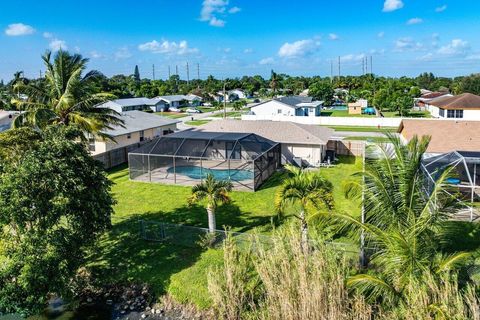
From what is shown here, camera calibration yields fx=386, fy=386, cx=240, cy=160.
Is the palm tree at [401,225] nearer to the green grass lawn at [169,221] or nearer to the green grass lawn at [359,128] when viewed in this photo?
the green grass lawn at [169,221]

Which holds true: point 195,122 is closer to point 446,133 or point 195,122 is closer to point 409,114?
point 409,114

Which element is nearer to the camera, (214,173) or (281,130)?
(214,173)

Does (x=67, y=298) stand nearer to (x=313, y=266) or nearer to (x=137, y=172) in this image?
(x=313, y=266)

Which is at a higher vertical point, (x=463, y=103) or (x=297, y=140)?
(x=463, y=103)

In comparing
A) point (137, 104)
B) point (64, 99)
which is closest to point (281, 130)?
point (64, 99)

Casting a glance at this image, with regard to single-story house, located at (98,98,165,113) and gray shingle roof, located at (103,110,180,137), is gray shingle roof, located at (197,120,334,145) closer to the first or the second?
gray shingle roof, located at (103,110,180,137)

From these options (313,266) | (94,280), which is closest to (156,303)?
(94,280)

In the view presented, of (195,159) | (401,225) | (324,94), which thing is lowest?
(195,159)
